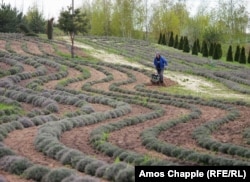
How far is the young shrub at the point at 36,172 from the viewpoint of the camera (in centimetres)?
954

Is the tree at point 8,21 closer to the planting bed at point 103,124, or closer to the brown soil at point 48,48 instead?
the brown soil at point 48,48

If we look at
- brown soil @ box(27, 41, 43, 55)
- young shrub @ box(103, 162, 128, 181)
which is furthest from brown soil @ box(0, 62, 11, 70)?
young shrub @ box(103, 162, 128, 181)

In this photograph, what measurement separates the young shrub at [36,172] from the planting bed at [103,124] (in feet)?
0.07

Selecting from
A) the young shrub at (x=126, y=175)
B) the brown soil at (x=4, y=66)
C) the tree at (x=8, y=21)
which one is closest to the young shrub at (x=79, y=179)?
the young shrub at (x=126, y=175)

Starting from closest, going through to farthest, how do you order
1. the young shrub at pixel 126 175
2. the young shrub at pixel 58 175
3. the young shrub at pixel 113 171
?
the young shrub at pixel 126 175
the young shrub at pixel 58 175
the young shrub at pixel 113 171

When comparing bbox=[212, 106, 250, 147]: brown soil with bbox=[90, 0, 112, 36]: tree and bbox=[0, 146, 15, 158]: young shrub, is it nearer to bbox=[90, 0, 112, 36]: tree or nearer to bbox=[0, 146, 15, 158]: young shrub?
bbox=[0, 146, 15, 158]: young shrub

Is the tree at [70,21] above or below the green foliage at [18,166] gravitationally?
above

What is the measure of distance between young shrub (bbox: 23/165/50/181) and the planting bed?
0.07 feet

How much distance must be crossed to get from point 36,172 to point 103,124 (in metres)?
6.42

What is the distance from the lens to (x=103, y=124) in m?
15.9

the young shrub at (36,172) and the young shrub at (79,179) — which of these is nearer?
the young shrub at (79,179)

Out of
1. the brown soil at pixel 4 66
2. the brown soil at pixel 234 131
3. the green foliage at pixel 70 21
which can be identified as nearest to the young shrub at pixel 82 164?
the brown soil at pixel 234 131

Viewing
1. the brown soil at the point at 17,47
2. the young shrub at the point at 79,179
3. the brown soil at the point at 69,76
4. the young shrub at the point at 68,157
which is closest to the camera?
the young shrub at the point at 79,179

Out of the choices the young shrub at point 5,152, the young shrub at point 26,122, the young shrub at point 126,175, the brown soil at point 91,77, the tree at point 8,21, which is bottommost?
the brown soil at point 91,77
